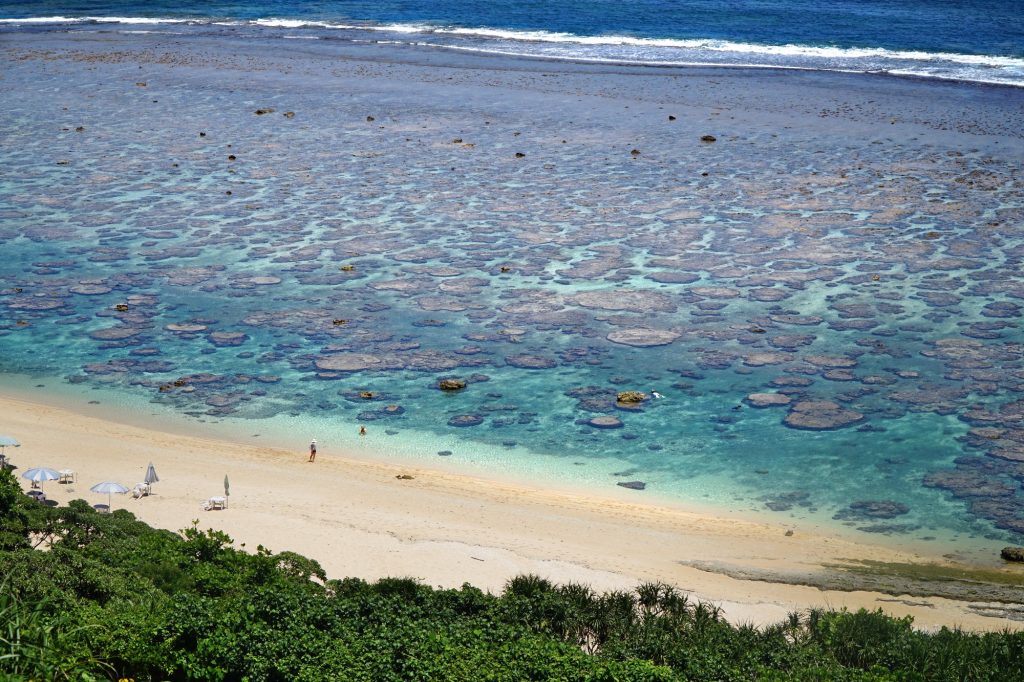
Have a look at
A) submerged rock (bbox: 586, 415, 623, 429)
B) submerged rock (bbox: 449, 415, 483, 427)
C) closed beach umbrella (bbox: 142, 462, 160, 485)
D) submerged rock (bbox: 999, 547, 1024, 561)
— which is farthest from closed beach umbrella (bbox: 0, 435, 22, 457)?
submerged rock (bbox: 999, 547, 1024, 561)

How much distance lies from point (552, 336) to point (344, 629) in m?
11.3

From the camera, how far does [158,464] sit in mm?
16922

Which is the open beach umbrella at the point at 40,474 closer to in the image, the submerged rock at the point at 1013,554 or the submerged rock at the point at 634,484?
the submerged rock at the point at 634,484

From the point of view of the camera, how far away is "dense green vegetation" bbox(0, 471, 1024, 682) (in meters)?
10.2

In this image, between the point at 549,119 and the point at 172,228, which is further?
the point at 549,119

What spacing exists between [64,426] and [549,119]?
992 inches

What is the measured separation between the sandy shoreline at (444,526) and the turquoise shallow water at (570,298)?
100 cm

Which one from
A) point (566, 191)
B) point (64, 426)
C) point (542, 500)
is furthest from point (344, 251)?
point (542, 500)

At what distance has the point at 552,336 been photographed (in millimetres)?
21547

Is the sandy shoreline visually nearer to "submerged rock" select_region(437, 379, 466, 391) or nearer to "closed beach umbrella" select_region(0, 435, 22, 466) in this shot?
"closed beach umbrella" select_region(0, 435, 22, 466)

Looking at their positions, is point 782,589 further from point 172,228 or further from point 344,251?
point 172,228

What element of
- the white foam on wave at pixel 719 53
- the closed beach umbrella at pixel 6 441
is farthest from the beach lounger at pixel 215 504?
the white foam on wave at pixel 719 53

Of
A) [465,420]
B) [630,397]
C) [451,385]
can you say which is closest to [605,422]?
[630,397]

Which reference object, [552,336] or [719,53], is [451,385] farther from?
[719,53]
